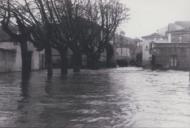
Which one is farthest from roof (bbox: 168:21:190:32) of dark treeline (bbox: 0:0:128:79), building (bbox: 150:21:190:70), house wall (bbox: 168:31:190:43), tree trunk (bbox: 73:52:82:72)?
tree trunk (bbox: 73:52:82:72)

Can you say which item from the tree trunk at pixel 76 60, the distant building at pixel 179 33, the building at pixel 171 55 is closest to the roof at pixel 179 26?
the distant building at pixel 179 33

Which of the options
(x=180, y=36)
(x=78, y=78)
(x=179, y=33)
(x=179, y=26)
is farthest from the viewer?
(x=179, y=26)

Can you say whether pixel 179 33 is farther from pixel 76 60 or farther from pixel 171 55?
pixel 76 60

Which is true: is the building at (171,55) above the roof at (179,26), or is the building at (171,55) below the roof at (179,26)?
below

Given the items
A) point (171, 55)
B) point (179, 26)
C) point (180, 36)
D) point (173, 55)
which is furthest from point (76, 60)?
point (179, 26)

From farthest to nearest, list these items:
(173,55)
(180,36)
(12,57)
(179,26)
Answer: (179,26)
(180,36)
(173,55)
(12,57)

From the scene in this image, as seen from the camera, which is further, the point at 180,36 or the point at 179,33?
the point at 180,36

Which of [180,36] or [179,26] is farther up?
[179,26]

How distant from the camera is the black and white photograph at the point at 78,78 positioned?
36.3 feet

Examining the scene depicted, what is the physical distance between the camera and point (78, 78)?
3384cm

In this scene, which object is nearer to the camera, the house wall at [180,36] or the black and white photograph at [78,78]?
the black and white photograph at [78,78]

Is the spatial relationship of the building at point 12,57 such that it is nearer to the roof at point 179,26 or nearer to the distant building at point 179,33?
the distant building at point 179,33

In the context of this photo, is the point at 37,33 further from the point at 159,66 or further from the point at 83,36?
the point at 159,66

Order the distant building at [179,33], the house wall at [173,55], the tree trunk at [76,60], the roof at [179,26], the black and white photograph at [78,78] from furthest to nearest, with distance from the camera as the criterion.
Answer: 1. the roof at [179,26]
2. the distant building at [179,33]
3. the house wall at [173,55]
4. the tree trunk at [76,60]
5. the black and white photograph at [78,78]
